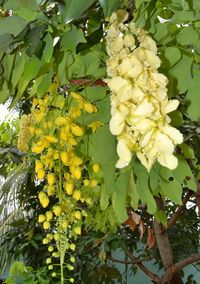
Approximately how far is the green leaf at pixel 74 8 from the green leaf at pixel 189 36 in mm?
283

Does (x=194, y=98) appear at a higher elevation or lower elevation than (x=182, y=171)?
higher

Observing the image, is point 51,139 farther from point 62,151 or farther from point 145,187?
point 145,187

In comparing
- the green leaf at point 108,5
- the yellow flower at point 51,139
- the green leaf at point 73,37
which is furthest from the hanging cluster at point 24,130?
the green leaf at point 108,5

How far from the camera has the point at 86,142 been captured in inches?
35.9

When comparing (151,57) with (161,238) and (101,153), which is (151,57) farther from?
(161,238)

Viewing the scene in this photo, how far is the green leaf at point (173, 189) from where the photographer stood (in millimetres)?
851

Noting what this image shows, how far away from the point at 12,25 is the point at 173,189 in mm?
451

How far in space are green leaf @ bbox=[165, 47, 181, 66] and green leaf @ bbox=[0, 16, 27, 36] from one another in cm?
29

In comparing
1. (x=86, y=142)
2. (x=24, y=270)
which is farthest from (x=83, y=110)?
(x=24, y=270)

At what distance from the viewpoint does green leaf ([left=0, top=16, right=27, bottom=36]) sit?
1.69 ft

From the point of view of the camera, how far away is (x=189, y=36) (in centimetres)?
74

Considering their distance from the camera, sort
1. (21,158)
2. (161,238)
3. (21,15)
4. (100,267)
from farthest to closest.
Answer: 1. (100,267)
2. (21,158)
3. (161,238)
4. (21,15)

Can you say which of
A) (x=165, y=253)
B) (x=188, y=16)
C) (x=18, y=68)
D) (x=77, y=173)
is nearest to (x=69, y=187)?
(x=77, y=173)

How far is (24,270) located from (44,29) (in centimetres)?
182
